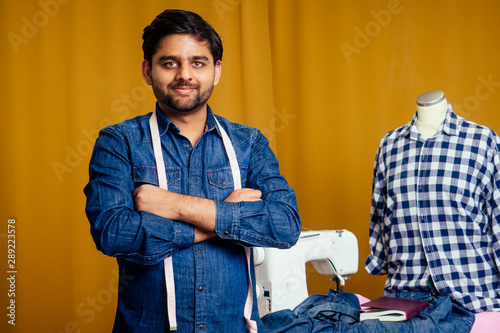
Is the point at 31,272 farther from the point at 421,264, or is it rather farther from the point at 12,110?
the point at 421,264

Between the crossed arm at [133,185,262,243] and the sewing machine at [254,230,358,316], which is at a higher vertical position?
the crossed arm at [133,185,262,243]

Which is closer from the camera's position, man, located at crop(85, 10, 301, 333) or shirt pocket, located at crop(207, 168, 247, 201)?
man, located at crop(85, 10, 301, 333)

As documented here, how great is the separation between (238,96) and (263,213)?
2.60 meters

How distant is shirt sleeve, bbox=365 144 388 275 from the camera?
8.27 feet

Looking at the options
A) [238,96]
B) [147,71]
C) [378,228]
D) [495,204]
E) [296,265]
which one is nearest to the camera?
[147,71]

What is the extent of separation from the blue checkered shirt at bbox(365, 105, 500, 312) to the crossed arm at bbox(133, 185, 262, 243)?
121 centimetres

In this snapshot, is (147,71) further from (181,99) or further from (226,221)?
(226,221)

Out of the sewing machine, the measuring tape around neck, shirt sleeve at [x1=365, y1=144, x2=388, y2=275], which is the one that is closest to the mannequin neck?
shirt sleeve at [x1=365, y1=144, x2=388, y2=275]

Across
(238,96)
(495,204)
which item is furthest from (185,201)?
(238,96)

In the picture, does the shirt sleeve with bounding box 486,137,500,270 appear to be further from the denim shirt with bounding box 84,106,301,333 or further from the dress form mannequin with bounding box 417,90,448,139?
the denim shirt with bounding box 84,106,301,333

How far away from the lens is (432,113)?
2.39 m

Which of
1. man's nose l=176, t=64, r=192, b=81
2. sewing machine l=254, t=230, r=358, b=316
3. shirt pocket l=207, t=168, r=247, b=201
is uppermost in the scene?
man's nose l=176, t=64, r=192, b=81

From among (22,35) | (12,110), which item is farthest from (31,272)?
(22,35)

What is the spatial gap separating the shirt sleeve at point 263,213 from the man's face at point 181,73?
24cm
